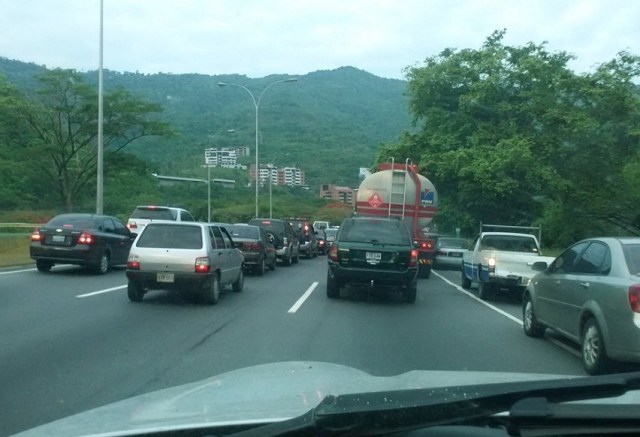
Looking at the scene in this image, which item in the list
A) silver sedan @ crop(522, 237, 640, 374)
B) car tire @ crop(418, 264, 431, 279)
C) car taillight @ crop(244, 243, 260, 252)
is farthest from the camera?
car tire @ crop(418, 264, 431, 279)

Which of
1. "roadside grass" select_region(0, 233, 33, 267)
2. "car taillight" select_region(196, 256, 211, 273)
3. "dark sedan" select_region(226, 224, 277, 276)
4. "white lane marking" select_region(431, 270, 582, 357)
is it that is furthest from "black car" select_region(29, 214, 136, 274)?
"white lane marking" select_region(431, 270, 582, 357)

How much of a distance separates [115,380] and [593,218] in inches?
1033

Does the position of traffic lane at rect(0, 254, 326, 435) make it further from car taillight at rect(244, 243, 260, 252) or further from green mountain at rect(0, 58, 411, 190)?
green mountain at rect(0, 58, 411, 190)

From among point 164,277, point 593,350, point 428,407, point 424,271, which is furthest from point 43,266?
point 428,407

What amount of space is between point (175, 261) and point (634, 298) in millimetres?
8913

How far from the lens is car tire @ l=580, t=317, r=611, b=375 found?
8.89 meters

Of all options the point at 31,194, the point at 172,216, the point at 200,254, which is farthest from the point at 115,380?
the point at 31,194

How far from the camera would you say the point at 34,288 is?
17.3 m

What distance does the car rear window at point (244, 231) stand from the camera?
24.1m

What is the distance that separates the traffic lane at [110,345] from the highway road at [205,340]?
2 centimetres

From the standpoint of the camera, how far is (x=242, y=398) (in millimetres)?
4168

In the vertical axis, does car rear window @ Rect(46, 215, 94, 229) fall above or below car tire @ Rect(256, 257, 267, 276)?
above

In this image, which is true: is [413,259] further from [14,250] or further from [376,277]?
[14,250]

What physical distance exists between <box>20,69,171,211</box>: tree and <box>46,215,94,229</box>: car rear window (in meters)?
20.7
